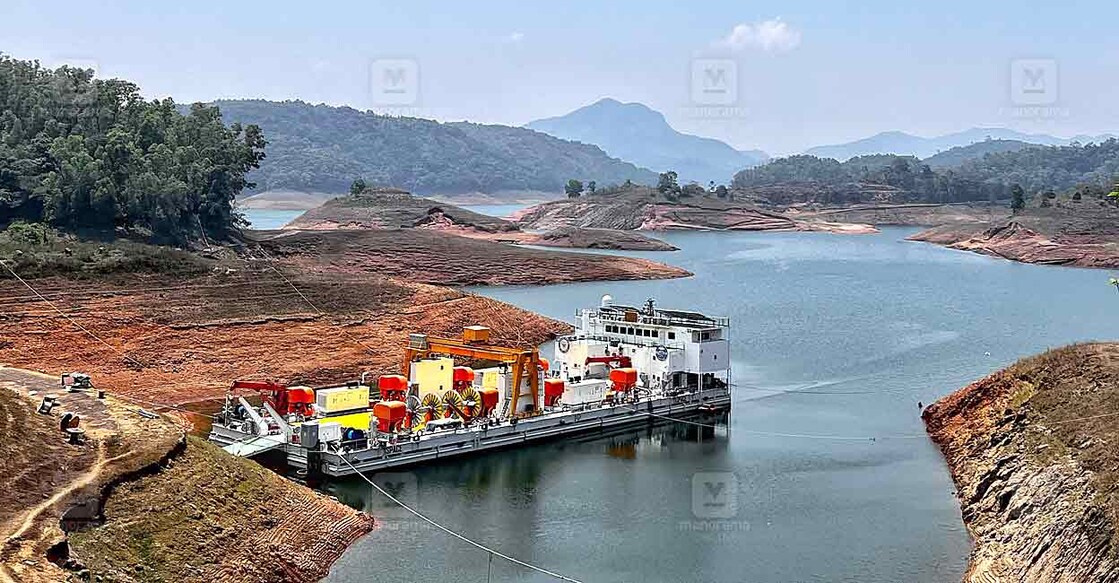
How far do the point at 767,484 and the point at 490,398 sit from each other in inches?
379

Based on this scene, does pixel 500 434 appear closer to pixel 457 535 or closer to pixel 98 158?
pixel 457 535

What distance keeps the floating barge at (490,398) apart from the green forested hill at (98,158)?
1161 inches

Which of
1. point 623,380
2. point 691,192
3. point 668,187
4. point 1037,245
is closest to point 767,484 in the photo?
point 623,380

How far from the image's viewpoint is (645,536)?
3117cm

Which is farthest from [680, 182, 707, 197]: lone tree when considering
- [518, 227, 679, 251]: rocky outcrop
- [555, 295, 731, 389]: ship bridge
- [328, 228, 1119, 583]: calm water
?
[555, 295, 731, 389]: ship bridge

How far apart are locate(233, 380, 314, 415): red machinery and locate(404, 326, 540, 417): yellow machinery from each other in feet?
14.3

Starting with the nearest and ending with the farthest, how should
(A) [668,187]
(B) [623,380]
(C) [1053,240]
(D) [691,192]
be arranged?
(B) [623,380] < (C) [1053,240] < (A) [668,187] < (D) [691,192]

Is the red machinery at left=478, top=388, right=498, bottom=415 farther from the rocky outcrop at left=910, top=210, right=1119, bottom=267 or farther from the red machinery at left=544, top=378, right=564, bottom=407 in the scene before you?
the rocky outcrop at left=910, top=210, right=1119, bottom=267

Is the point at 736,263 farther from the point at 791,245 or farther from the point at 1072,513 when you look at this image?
the point at 1072,513

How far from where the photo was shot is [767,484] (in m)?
36.5

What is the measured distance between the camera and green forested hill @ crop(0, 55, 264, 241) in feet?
230

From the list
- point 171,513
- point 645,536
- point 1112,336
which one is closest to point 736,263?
point 1112,336

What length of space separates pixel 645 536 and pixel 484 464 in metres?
8.35

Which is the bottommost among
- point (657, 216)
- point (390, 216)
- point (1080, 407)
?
point (1080, 407)
